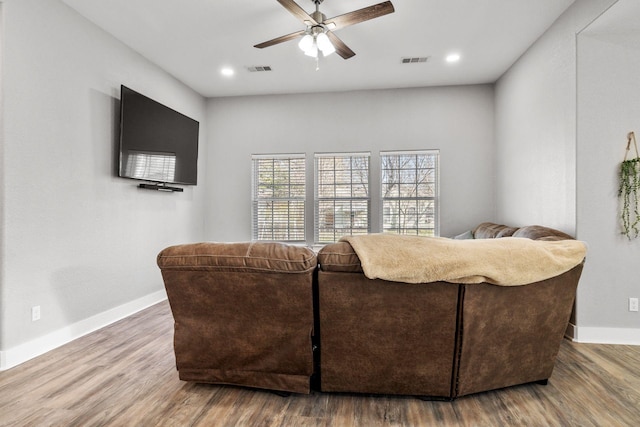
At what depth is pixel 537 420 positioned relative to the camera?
1712mm

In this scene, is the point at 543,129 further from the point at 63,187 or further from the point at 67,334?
the point at 67,334

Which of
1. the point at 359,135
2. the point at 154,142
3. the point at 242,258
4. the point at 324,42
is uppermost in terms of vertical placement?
the point at 324,42

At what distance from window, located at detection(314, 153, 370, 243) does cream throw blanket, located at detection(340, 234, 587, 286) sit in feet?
10.6

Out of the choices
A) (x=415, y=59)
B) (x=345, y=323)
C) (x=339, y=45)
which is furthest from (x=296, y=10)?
(x=345, y=323)

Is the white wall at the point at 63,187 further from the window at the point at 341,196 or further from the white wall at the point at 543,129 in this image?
the white wall at the point at 543,129

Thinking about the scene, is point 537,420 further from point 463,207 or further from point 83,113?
point 83,113

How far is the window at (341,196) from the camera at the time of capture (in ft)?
16.5

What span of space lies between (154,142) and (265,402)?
10.1 ft

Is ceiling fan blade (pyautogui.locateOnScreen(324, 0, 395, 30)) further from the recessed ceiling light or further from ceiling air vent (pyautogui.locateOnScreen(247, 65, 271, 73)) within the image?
the recessed ceiling light

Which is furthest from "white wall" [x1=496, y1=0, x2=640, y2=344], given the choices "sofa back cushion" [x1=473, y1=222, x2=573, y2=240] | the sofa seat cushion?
the sofa seat cushion

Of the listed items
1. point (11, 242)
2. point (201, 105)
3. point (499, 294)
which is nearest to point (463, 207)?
point (499, 294)

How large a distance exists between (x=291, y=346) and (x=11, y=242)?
2.21 metres

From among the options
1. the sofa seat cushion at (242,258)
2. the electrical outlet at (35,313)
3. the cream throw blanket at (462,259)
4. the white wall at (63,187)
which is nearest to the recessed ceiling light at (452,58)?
the cream throw blanket at (462,259)

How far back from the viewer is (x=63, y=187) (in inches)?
111
